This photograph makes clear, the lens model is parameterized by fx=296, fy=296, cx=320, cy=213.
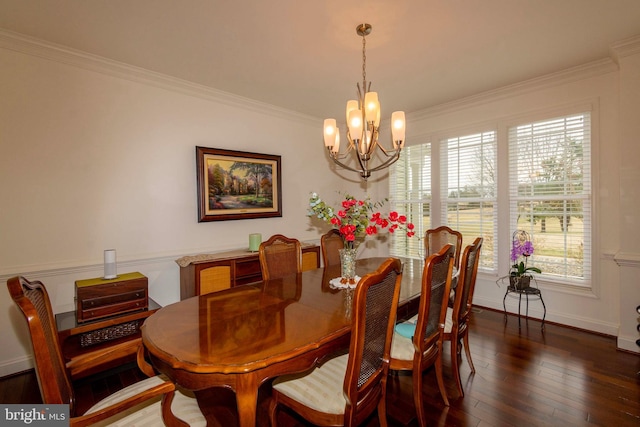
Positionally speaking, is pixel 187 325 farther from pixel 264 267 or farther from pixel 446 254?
pixel 446 254

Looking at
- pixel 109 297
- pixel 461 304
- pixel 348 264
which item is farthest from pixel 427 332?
pixel 109 297

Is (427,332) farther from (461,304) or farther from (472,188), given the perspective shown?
(472,188)

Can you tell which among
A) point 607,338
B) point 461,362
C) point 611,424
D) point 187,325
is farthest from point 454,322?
point 607,338

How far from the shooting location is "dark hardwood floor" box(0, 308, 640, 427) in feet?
6.15

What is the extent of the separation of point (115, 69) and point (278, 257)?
7.71ft

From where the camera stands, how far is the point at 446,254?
1759 millimetres

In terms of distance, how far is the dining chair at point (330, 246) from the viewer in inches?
118

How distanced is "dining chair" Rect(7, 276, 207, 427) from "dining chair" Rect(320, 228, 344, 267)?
5.74 feet

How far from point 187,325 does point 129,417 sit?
1.33ft

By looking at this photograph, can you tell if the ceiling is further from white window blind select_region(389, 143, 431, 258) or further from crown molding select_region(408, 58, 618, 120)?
white window blind select_region(389, 143, 431, 258)

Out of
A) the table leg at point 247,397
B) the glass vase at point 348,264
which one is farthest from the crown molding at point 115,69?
the table leg at point 247,397

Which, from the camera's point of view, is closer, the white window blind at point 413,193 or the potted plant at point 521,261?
the potted plant at point 521,261

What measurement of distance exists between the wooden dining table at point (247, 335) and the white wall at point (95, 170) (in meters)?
1.55

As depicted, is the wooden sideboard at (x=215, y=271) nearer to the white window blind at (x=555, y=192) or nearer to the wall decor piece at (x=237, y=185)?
the wall decor piece at (x=237, y=185)
